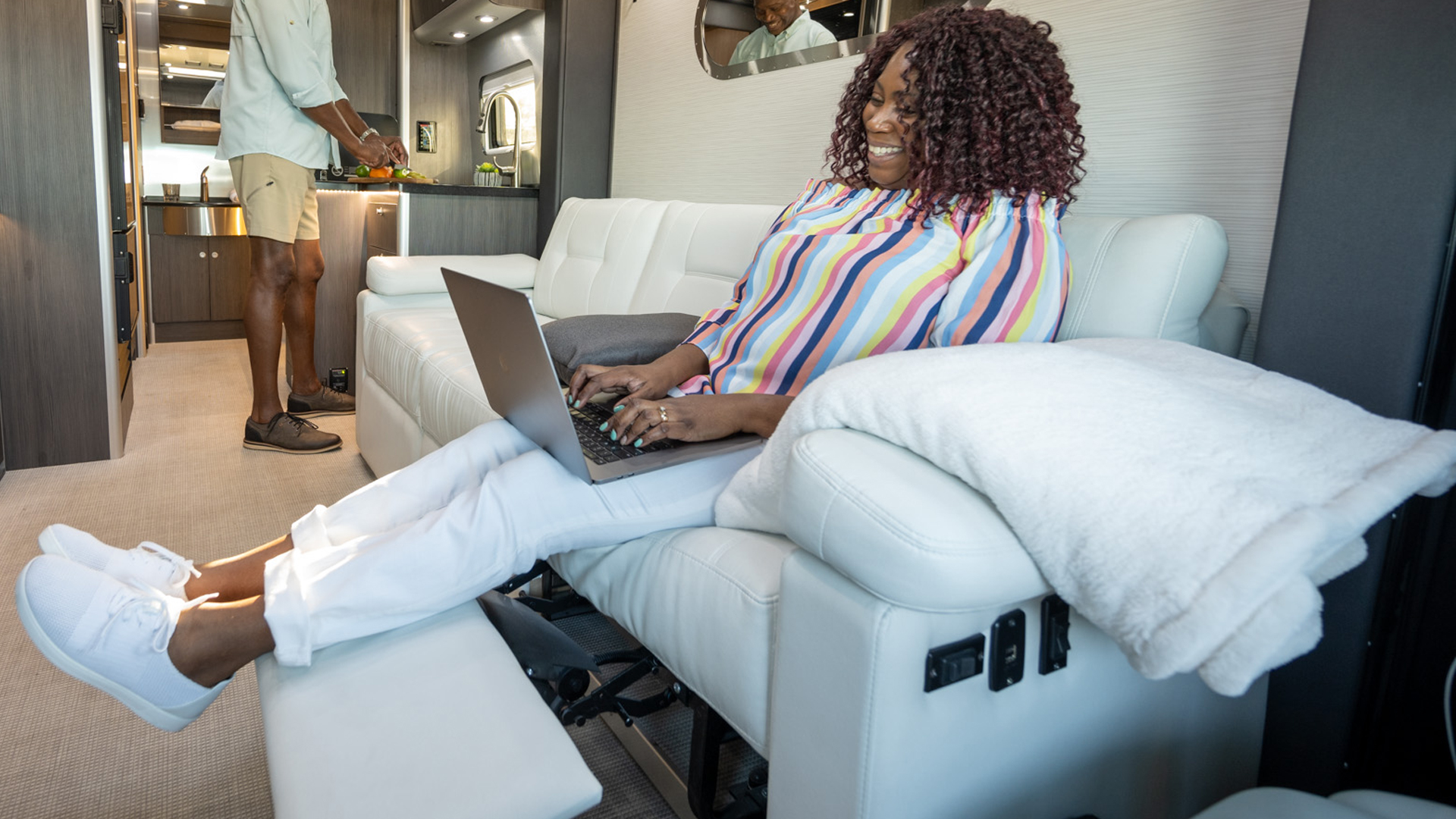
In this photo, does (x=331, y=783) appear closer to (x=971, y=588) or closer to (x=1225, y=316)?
(x=971, y=588)

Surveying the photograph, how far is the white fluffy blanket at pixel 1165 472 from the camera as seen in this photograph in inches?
25.9

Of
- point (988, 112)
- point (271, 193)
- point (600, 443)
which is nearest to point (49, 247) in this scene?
point (271, 193)

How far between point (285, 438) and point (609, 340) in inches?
66.6

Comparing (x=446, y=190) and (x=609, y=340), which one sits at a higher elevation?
(x=446, y=190)

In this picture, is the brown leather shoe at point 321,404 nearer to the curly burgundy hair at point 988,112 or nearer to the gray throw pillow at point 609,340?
the gray throw pillow at point 609,340

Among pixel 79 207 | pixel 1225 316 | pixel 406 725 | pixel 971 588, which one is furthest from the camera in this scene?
pixel 79 207

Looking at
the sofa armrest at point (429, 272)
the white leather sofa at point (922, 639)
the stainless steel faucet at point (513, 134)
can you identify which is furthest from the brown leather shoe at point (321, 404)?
the white leather sofa at point (922, 639)

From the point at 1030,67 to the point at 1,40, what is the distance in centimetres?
255

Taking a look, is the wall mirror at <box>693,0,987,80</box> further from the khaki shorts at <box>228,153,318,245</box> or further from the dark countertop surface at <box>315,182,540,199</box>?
the khaki shorts at <box>228,153,318,245</box>

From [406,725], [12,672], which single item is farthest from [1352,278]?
[12,672]

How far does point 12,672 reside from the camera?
5.02ft

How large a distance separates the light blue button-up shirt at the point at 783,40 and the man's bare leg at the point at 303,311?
1.54 metres

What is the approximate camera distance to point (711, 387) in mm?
1480

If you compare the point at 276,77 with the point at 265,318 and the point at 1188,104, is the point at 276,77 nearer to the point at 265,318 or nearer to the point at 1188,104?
the point at 265,318
